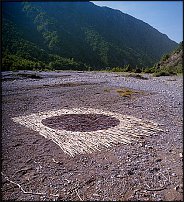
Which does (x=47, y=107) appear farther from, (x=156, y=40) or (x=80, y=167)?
(x=156, y=40)

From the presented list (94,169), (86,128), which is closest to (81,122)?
(86,128)

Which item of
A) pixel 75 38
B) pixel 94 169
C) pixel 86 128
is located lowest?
pixel 94 169

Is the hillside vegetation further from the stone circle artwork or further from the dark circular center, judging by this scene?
the dark circular center

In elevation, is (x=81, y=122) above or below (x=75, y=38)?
below

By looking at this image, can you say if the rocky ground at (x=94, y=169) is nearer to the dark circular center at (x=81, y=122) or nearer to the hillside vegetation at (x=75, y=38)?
the dark circular center at (x=81, y=122)

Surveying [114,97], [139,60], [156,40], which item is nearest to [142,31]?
[156,40]

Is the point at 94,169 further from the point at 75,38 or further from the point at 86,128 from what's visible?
the point at 75,38

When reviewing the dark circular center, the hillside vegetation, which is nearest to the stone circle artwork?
the dark circular center
